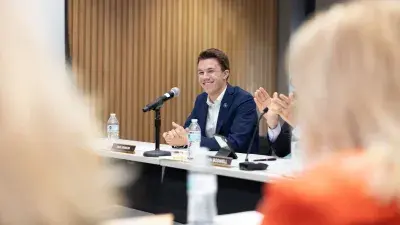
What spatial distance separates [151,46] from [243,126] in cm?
250

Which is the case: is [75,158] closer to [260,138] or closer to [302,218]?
[302,218]

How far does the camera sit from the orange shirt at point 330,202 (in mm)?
1028

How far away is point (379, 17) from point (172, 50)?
17.7 ft

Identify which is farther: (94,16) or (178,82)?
(178,82)

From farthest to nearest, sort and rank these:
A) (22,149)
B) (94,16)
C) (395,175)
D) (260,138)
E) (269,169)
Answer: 1. (94,16)
2. (260,138)
3. (269,169)
4. (395,175)
5. (22,149)

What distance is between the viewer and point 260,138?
4258 millimetres

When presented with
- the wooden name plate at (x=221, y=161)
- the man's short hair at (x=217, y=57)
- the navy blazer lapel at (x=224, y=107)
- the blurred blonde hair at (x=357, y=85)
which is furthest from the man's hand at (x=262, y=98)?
the blurred blonde hair at (x=357, y=85)

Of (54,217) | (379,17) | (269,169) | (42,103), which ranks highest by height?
(379,17)

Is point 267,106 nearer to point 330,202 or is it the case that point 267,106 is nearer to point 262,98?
point 262,98

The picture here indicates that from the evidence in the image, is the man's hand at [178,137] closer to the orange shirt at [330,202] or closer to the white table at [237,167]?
the white table at [237,167]

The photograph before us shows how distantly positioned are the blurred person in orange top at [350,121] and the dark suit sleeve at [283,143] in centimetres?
236

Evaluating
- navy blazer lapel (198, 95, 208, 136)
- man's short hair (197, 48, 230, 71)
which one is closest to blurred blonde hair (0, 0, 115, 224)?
navy blazer lapel (198, 95, 208, 136)

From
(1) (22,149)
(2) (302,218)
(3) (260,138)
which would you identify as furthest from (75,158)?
(3) (260,138)

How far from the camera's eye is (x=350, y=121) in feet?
3.64
